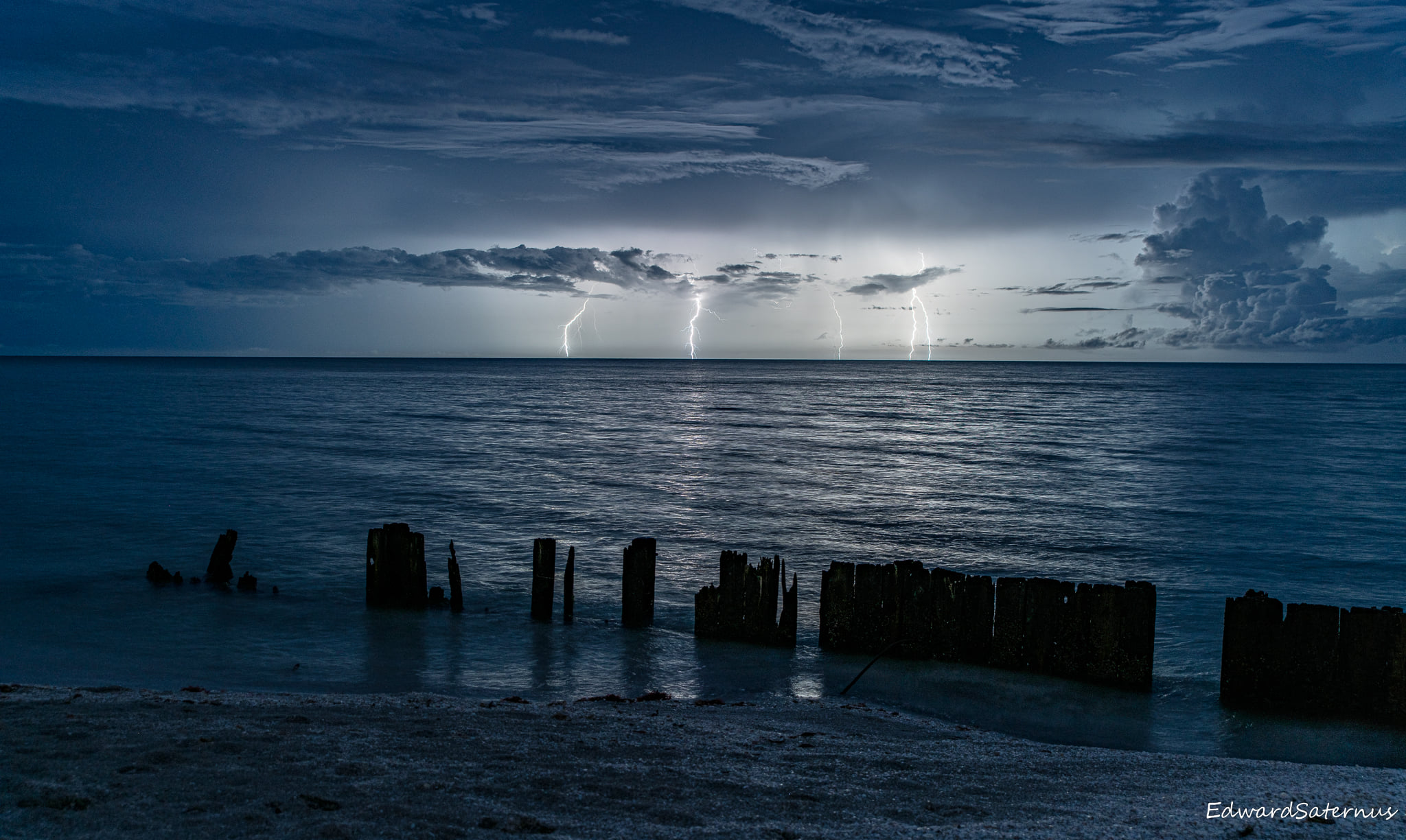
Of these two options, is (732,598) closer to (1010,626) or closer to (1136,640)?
(1010,626)

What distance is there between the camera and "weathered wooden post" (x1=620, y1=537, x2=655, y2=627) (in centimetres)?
1232

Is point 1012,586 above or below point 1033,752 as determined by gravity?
above

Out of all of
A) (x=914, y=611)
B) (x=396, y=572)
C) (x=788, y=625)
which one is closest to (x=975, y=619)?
(x=914, y=611)

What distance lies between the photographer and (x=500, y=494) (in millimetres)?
25500

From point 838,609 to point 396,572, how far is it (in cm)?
739

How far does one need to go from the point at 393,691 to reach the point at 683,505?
14.9 metres

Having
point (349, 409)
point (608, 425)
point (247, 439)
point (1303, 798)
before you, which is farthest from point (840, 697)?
point (349, 409)

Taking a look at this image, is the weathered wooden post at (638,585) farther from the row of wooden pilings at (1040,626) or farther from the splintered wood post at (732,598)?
the splintered wood post at (732,598)

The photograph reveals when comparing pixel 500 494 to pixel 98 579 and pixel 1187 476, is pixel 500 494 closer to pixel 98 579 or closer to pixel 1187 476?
pixel 98 579

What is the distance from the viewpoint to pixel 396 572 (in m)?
13.4

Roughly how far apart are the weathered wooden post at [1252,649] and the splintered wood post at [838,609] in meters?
4.55
